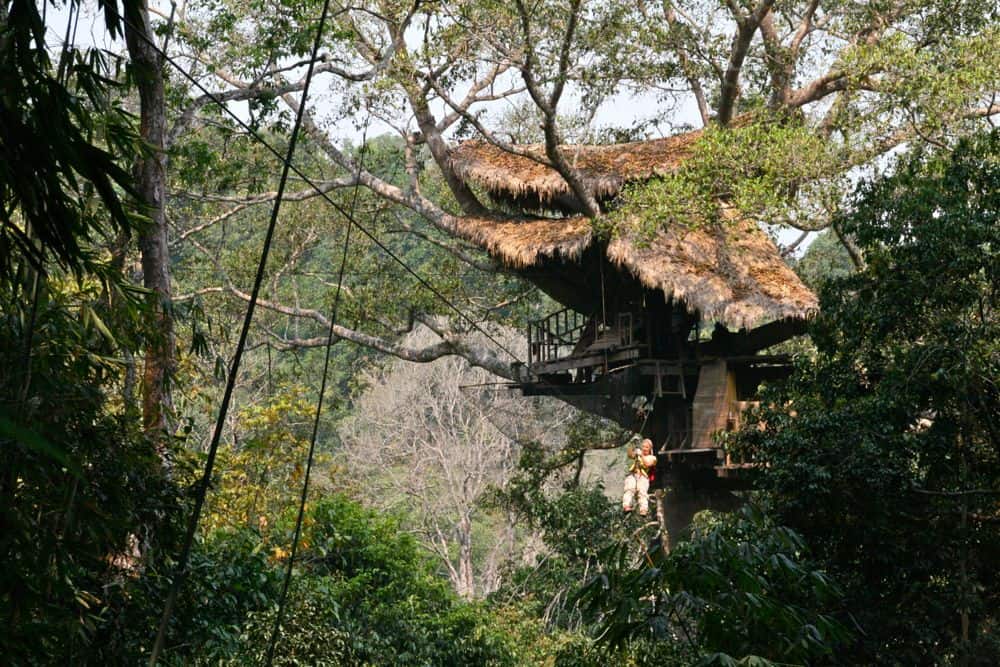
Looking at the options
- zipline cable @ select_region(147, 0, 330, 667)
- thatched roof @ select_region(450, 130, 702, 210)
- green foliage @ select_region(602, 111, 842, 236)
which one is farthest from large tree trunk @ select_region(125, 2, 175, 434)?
thatched roof @ select_region(450, 130, 702, 210)

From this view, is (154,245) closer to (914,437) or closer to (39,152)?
(39,152)

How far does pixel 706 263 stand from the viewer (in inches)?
379

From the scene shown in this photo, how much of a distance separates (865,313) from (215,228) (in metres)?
15.6

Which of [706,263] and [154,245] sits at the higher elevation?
[706,263]

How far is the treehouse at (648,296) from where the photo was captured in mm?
9375

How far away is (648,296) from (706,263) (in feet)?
2.98

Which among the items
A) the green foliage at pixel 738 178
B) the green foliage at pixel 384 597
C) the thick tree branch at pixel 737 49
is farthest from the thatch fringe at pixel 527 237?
the green foliage at pixel 384 597

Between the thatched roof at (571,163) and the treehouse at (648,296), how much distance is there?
0.05 ft

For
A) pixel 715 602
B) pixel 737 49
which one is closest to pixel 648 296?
pixel 737 49

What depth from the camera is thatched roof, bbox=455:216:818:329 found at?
30.0 feet

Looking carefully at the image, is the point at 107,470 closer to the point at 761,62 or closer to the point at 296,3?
the point at 296,3

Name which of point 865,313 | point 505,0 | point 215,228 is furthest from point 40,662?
point 215,228

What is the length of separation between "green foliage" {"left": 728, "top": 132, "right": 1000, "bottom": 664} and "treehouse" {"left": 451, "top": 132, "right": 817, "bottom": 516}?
102 inches

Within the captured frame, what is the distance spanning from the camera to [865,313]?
639cm
